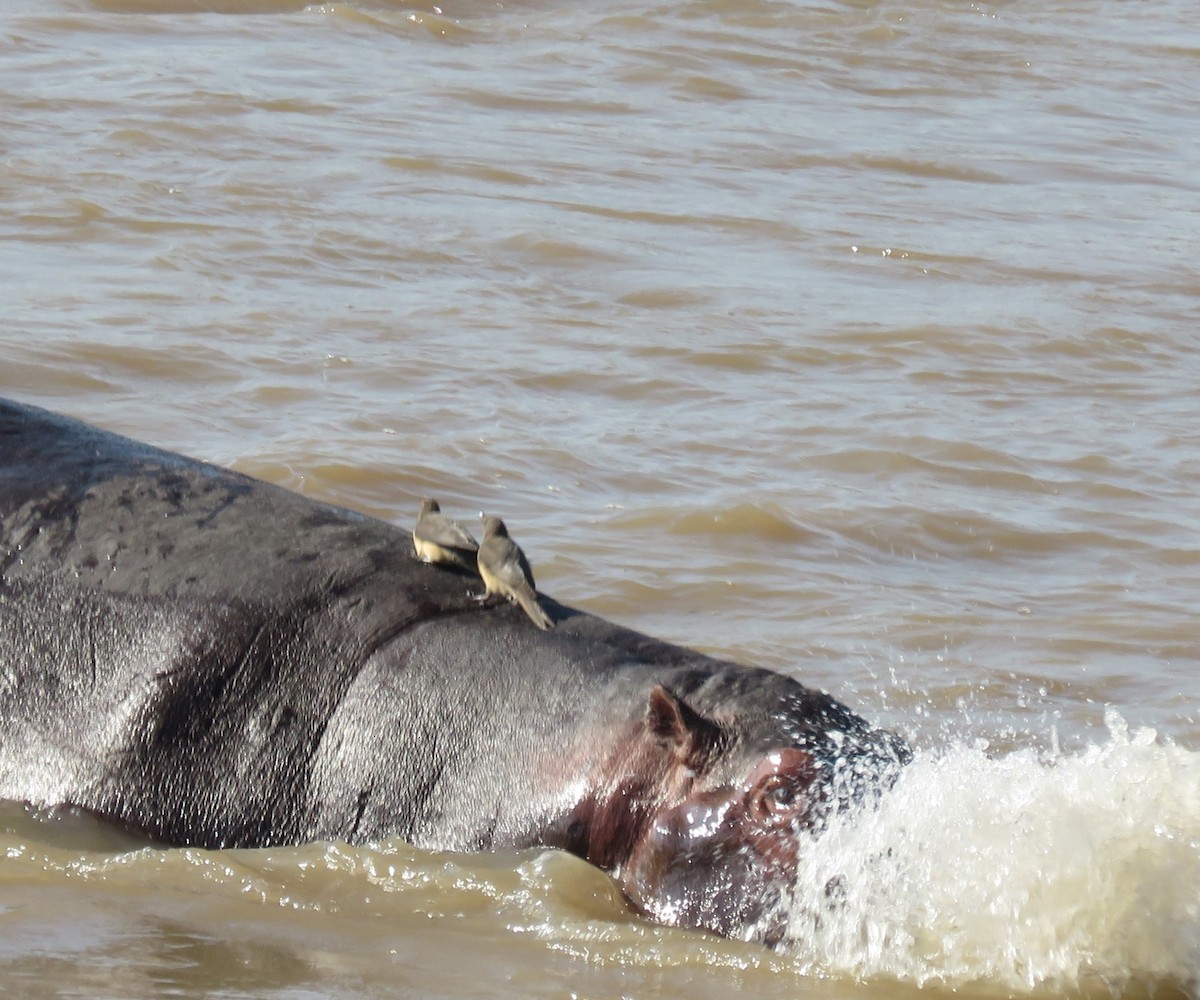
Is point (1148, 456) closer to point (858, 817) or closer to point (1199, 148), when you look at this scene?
point (858, 817)

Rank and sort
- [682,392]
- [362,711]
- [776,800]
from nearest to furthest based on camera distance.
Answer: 1. [776,800]
2. [362,711]
3. [682,392]

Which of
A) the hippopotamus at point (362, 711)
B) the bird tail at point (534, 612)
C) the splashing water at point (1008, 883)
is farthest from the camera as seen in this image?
the bird tail at point (534, 612)

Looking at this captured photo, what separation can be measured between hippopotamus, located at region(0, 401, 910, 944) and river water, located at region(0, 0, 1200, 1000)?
0.27ft

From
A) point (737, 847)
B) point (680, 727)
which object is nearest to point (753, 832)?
point (737, 847)

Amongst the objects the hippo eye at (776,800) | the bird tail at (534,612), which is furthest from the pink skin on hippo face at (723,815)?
the bird tail at (534,612)

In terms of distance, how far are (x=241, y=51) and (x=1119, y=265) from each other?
659 centimetres

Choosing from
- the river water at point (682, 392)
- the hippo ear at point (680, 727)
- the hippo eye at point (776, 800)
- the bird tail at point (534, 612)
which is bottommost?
the river water at point (682, 392)

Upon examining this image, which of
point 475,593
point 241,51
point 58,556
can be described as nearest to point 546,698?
point 475,593

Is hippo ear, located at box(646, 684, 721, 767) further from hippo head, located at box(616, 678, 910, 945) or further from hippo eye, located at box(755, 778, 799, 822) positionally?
hippo eye, located at box(755, 778, 799, 822)

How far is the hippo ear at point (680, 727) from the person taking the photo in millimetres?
3934

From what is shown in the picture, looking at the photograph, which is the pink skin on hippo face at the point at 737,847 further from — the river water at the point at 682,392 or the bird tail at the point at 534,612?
the bird tail at the point at 534,612

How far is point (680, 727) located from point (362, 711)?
67 cm

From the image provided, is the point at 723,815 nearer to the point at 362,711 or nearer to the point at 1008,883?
the point at 1008,883

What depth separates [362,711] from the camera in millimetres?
4230
